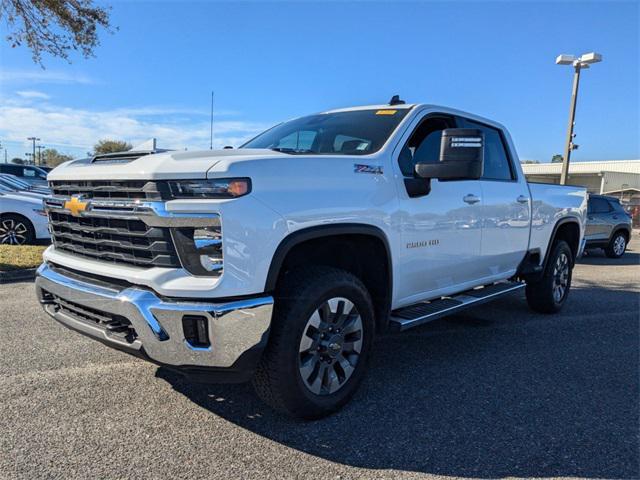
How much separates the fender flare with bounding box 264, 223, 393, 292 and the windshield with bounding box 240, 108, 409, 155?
0.64 m

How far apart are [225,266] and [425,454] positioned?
4.90ft

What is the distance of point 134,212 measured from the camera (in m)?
2.65

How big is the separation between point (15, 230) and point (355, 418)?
28.0ft

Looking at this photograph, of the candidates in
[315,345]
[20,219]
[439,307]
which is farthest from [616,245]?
[20,219]

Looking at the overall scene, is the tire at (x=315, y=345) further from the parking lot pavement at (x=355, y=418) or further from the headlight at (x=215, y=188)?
the headlight at (x=215, y=188)

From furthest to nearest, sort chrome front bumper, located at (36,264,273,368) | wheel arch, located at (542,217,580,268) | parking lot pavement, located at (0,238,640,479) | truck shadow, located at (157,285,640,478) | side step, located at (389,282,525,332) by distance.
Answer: wheel arch, located at (542,217,580,268) → side step, located at (389,282,525,332) → truck shadow, located at (157,285,640,478) → parking lot pavement, located at (0,238,640,479) → chrome front bumper, located at (36,264,273,368)

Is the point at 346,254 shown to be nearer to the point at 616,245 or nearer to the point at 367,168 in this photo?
the point at 367,168

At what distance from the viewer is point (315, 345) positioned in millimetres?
2953

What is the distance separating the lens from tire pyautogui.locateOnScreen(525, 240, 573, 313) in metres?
5.80

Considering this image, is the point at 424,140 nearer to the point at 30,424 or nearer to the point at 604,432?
the point at 604,432

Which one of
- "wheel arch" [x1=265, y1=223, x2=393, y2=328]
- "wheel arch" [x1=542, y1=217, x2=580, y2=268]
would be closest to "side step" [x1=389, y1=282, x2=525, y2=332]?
"wheel arch" [x1=265, y1=223, x2=393, y2=328]

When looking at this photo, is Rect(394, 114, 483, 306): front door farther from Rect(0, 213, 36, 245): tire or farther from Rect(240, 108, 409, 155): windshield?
Rect(0, 213, 36, 245): tire

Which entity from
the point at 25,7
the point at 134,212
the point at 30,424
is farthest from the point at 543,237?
the point at 25,7

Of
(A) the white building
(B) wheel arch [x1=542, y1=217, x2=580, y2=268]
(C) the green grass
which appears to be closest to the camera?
(B) wheel arch [x1=542, y1=217, x2=580, y2=268]
